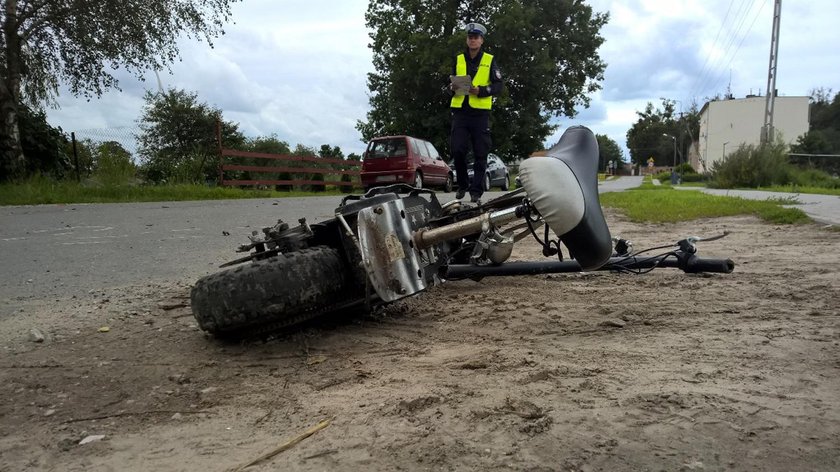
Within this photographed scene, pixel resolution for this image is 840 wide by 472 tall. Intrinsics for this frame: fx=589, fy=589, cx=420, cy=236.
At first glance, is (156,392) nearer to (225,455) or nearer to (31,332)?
(225,455)

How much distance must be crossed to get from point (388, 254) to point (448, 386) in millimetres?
720

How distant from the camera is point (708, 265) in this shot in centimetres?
325

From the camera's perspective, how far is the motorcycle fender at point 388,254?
2.56 meters

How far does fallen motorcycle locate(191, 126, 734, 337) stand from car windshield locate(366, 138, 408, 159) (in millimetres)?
15376

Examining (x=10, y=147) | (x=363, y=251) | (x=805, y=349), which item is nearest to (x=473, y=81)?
(x=363, y=251)

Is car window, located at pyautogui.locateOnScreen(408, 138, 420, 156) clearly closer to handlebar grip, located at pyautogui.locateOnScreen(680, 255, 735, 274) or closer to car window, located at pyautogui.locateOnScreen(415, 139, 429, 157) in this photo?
car window, located at pyautogui.locateOnScreen(415, 139, 429, 157)

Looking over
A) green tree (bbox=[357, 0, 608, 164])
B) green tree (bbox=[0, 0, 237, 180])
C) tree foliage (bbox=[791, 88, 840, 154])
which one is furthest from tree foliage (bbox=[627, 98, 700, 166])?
green tree (bbox=[0, 0, 237, 180])

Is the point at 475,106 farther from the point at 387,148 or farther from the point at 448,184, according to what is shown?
the point at 448,184

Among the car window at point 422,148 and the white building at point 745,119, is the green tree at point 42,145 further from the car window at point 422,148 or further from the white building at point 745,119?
the white building at point 745,119

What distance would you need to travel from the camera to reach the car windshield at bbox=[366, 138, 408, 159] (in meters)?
18.3

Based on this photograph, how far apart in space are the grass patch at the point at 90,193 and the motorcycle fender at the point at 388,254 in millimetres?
11605

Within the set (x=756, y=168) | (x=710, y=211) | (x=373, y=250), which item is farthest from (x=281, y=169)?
(x=373, y=250)

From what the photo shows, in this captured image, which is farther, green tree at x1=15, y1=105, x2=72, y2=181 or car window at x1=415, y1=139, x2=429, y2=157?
car window at x1=415, y1=139, x2=429, y2=157

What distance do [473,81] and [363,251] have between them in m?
3.75
